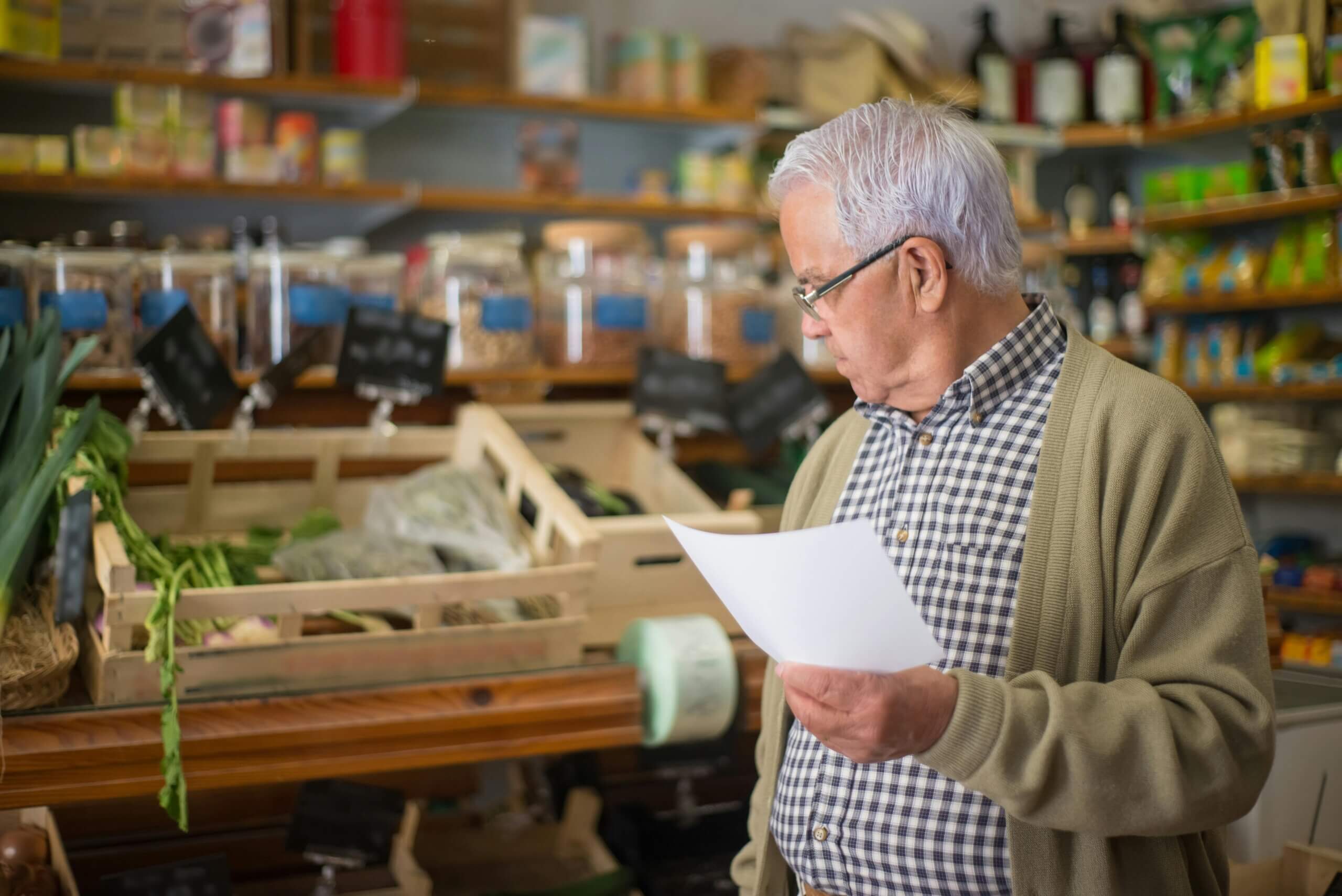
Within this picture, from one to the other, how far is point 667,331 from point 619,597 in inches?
34.3

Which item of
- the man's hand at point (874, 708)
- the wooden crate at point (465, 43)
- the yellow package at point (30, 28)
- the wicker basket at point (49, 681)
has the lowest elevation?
the wicker basket at point (49, 681)

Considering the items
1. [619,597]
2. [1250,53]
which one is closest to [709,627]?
[619,597]

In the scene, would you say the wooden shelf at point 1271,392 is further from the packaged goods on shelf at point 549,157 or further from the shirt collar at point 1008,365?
the shirt collar at point 1008,365

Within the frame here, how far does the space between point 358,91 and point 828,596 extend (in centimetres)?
328

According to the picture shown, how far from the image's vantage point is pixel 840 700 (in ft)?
3.30

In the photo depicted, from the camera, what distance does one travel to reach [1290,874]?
1.63 m

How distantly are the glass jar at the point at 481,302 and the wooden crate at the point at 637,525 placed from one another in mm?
139

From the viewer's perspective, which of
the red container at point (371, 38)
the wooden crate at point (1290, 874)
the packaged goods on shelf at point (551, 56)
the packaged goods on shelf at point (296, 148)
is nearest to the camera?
the wooden crate at point (1290, 874)

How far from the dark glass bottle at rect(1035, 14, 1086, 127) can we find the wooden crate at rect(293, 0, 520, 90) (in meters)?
2.21

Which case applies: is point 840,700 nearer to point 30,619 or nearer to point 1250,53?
point 30,619

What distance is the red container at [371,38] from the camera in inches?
154

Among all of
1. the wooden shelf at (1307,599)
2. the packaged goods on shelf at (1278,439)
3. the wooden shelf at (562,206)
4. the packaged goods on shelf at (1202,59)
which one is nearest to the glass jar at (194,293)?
the wooden shelf at (562,206)

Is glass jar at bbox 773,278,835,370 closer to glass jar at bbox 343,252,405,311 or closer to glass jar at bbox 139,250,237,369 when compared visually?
glass jar at bbox 343,252,405,311

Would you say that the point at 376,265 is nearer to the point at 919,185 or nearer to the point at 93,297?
the point at 93,297
